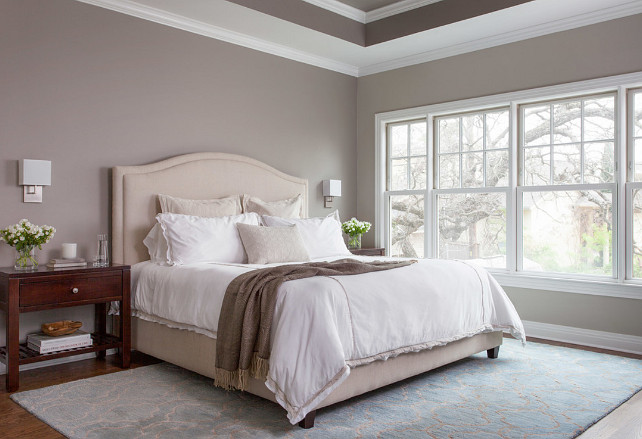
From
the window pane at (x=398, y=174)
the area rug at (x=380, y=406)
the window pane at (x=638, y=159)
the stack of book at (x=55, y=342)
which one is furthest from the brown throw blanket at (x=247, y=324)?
the window pane at (x=398, y=174)

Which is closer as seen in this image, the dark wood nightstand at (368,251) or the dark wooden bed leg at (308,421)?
the dark wooden bed leg at (308,421)

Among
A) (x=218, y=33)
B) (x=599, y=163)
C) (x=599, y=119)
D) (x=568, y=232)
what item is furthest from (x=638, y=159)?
(x=218, y=33)

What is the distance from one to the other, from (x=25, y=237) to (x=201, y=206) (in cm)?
133

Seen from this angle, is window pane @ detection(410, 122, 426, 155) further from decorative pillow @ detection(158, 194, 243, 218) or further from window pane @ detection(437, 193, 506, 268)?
decorative pillow @ detection(158, 194, 243, 218)

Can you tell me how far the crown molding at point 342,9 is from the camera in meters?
5.00

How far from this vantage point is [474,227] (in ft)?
17.9

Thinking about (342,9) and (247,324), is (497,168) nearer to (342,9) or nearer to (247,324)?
(342,9)

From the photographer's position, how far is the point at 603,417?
2914mm

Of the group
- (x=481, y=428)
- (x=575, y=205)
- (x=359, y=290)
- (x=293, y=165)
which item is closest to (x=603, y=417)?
(x=481, y=428)

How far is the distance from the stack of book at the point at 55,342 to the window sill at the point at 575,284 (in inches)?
140

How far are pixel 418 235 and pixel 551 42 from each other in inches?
87.5

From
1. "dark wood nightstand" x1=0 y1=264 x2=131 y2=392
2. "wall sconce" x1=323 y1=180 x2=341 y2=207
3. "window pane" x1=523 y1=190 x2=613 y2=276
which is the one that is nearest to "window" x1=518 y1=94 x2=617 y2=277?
"window pane" x1=523 y1=190 x2=613 y2=276

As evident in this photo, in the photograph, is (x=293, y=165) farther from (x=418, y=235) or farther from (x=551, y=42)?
(x=551, y=42)

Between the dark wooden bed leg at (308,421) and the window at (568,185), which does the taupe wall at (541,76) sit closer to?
the window at (568,185)
